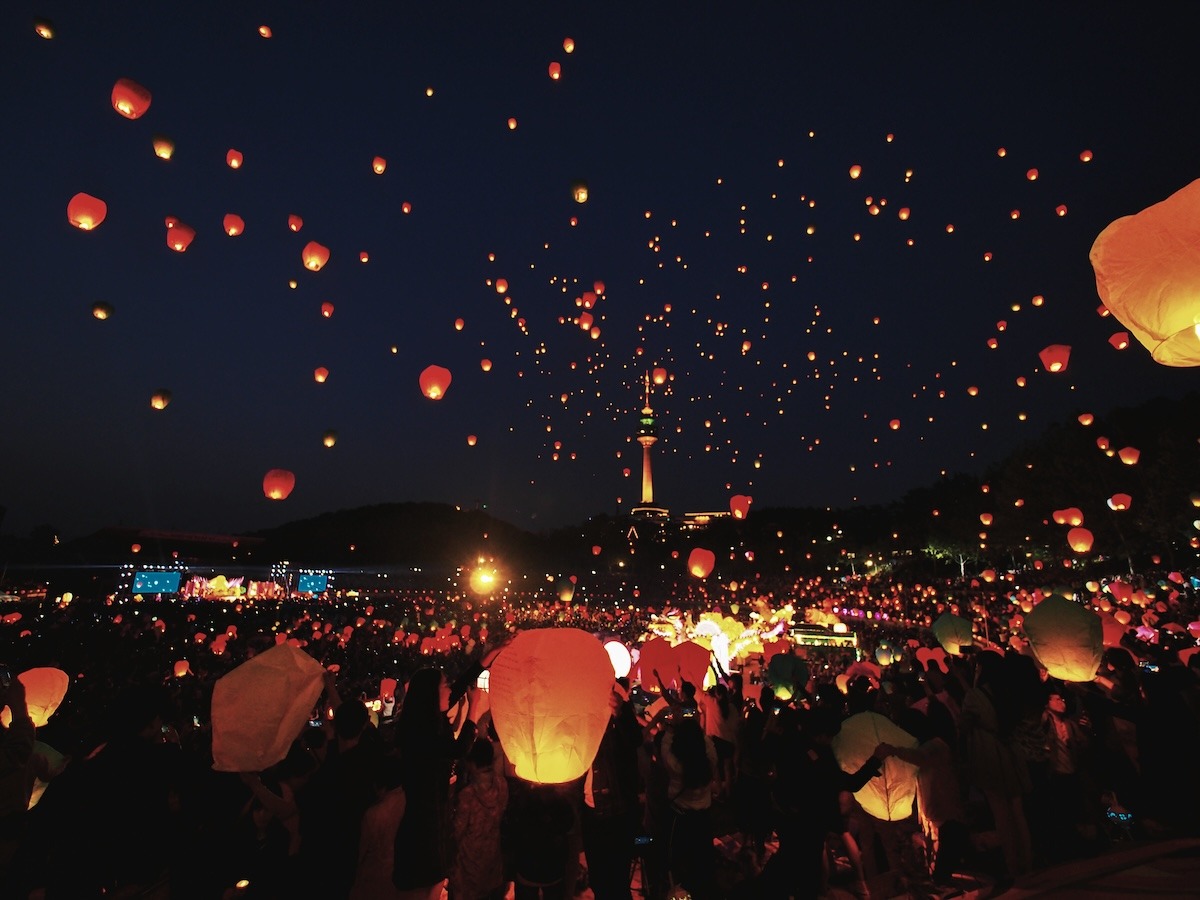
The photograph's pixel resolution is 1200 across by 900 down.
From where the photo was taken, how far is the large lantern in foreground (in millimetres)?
2625

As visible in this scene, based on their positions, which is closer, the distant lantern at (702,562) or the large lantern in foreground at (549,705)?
the large lantern in foreground at (549,705)

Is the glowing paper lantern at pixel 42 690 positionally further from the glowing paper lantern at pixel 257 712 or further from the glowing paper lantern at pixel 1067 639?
the glowing paper lantern at pixel 1067 639

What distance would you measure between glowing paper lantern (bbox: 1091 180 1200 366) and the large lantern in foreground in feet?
7.93

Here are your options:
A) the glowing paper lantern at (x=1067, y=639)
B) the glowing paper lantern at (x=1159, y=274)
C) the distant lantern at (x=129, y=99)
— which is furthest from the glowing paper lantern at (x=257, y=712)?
the distant lantern at (x=129, y=99)

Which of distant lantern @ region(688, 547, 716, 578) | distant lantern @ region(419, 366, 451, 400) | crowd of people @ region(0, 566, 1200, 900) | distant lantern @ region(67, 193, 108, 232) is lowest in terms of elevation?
crowd of people @ region(0, 566, 1200, 900)

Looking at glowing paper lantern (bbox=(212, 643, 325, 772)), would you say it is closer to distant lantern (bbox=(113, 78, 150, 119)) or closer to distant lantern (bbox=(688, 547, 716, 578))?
distant lantern (bbox=(113, 78, 150, 119))

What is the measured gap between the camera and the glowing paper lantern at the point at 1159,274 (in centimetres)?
221

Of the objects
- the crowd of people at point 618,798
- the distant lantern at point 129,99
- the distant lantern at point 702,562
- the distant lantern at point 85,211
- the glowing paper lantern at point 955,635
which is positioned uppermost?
the distant lantern at point 129,99

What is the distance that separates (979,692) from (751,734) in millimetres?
1491

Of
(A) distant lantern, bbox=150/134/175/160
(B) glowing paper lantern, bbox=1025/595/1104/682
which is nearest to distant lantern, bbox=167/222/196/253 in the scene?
(A) distant lantern, bbox=150/134/175/160

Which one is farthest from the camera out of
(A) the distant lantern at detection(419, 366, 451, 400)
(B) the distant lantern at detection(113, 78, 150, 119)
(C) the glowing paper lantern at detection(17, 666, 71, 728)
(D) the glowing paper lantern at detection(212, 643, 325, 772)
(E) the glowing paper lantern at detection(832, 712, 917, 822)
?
(A) the distant lantern at detection(419, 366, 451, 400)

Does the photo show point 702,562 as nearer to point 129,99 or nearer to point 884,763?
point 884,763

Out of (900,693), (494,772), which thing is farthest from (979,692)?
(494,772)

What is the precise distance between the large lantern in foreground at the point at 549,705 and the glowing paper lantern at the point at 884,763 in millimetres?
1496
